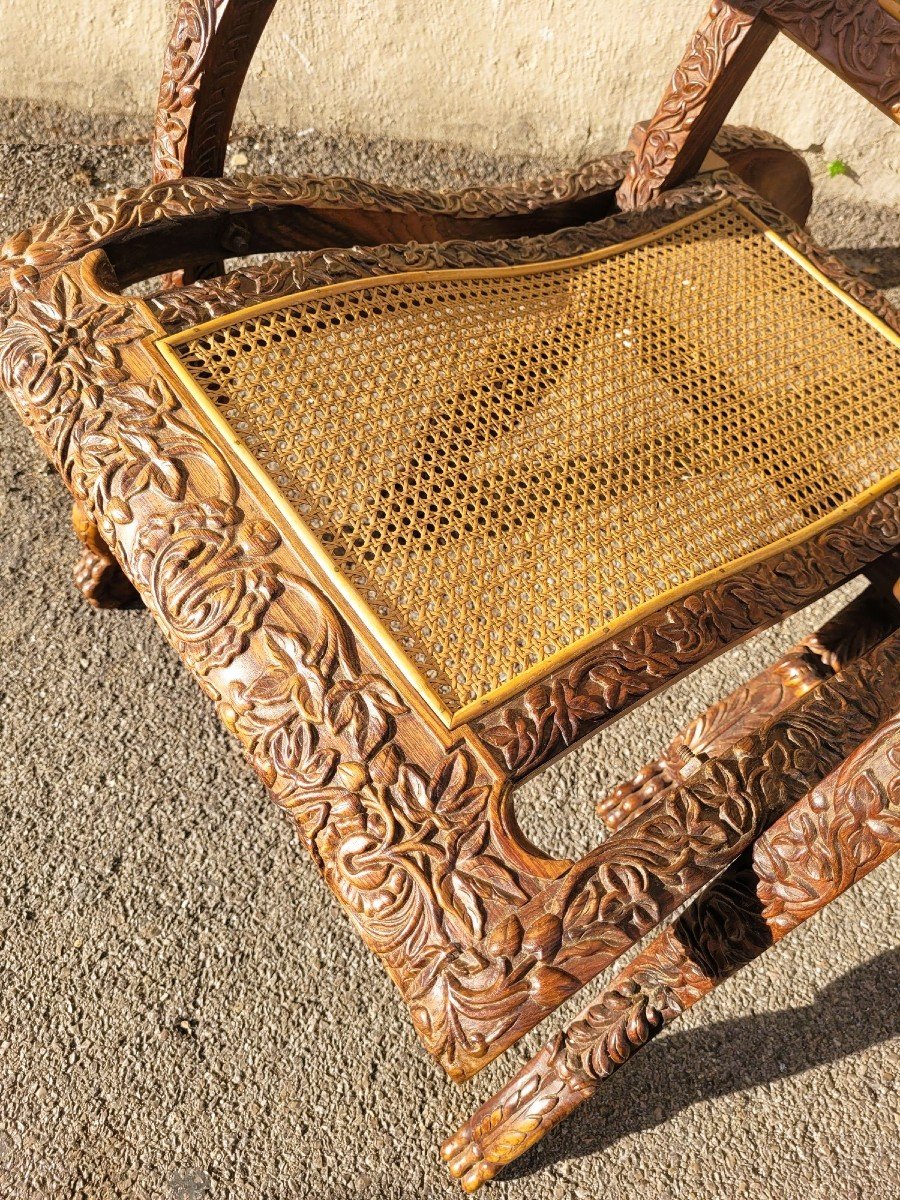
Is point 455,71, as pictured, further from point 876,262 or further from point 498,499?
point 498,499

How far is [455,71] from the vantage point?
1.75 m

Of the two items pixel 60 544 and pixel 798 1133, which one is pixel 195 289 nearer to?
pixel 60 544

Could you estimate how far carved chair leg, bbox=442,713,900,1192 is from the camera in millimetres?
688

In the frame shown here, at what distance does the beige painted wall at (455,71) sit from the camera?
167cm

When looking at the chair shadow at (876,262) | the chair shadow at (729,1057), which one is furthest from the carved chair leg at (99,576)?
the chair shadow at (876,262)

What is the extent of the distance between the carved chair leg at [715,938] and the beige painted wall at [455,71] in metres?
1.46

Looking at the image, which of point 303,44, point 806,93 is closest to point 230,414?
point 303,44

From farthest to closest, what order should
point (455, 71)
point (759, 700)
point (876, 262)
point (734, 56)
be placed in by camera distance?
1. point (876, 262)
2. point (455, 71)
3. point (759, 700)
4. point (734, 56)

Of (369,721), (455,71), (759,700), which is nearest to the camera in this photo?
(369,721)

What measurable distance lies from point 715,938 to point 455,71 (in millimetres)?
1552

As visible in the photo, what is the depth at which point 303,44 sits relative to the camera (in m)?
1.71

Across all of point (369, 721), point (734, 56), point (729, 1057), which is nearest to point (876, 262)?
point (734, 56)

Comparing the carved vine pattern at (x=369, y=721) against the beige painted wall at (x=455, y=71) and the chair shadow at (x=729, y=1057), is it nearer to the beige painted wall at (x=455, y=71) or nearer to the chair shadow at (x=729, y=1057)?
the chair shadow at (x=729, y=1057)

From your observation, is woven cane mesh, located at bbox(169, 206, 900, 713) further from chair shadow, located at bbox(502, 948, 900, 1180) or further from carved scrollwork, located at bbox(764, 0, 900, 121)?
chair shadow, located at bbox(502, 948, 900, 1180)
